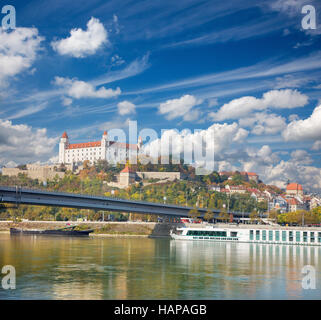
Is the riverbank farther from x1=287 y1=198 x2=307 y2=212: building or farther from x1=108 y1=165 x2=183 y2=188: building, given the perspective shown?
x1=287 y1=198 x2=307 y2=212: building

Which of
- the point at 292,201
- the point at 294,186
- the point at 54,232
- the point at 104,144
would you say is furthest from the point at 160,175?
the point at 294,186

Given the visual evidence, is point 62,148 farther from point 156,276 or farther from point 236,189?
point 156,276

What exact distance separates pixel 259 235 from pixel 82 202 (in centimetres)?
2478

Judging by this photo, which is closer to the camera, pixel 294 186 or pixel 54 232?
pixel 54 232

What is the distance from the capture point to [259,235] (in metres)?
56.2

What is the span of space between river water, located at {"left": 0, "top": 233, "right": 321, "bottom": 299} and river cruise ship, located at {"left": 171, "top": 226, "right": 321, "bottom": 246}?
644 inches

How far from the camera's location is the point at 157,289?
72.3 feet

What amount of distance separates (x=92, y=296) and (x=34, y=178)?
107701mm

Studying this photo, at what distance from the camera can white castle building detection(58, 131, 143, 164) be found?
14588cm

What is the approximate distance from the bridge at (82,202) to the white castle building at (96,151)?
221 feet
